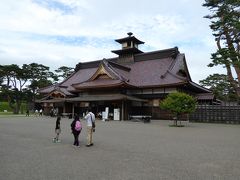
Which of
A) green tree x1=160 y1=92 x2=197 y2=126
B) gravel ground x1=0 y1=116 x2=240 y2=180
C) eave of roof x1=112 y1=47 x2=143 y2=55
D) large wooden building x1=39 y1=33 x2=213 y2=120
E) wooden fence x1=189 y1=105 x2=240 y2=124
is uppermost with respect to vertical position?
eave of roof x1=112 y1=47 x2=143 y2=55

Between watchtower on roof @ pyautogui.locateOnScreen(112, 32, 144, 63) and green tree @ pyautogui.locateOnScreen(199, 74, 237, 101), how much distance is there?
12680 millimetres

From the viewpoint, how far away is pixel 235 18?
24922mm

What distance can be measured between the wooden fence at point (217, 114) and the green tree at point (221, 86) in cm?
779

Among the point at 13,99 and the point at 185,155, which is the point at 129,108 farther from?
the point at 13,99

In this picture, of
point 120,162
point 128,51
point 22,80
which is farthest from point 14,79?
point 120,162

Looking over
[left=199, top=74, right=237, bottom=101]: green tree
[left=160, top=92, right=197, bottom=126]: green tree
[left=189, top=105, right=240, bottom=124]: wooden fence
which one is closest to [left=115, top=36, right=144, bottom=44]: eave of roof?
[left=199, top=74, right=237, bottom=101]: green tree

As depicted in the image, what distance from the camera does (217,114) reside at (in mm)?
26609

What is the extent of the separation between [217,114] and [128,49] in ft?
63.5

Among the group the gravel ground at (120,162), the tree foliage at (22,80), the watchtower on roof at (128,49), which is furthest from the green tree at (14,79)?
the gravel ground at (120,162)

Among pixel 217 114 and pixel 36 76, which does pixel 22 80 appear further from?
pixel 217 114

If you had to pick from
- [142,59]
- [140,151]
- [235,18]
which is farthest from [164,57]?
[140,151]

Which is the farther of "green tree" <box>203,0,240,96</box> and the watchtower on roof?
the watchtower on roof

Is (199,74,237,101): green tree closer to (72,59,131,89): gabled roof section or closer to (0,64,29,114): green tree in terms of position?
(72,59,131,89): gabled roof section

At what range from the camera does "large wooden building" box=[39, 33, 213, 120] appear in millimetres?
30062
